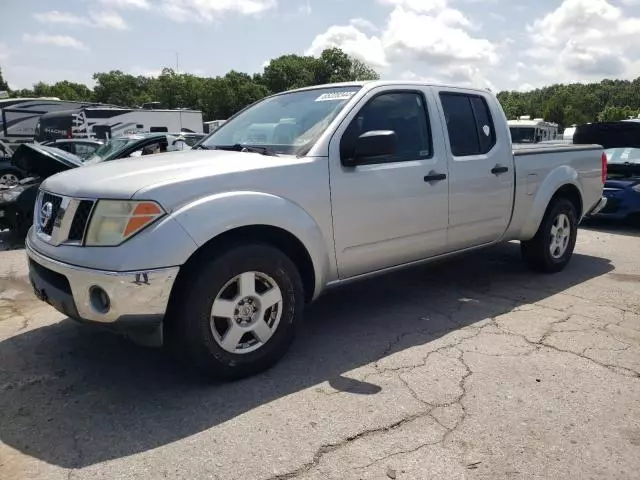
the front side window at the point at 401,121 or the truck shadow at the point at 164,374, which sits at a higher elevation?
the front side window at the point at 401,121

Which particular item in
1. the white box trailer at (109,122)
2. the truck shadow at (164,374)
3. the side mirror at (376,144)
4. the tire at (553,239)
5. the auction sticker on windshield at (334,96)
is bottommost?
the truck shadow at (164,374)

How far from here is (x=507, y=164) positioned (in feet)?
16.3

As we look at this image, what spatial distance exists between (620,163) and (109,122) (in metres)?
19.6

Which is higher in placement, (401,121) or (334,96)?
(334,96)

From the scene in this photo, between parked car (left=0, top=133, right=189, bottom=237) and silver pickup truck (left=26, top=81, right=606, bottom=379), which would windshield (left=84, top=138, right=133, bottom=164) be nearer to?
parked car (left=0, top=133, right=189, bottom=237)

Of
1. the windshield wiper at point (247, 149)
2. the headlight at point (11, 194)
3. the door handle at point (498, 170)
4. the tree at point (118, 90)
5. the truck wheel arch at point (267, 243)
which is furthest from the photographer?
the tree at point (118, 90)

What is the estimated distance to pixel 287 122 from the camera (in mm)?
4066

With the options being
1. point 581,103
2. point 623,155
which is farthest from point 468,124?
point 581,103

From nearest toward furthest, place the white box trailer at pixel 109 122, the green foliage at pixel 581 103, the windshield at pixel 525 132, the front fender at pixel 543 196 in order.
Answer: the front fender at pixel 543 196, the white box trailer at pixel 109 122, the windshield at pixel 525 132, the green foliage at pixel 581 103

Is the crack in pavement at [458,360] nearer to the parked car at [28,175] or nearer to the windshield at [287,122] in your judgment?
the windshield at [287,122]

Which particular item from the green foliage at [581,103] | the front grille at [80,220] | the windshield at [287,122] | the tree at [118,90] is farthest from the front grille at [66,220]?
the green foliage at [581,103]

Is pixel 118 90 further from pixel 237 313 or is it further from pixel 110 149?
pixel 237 313

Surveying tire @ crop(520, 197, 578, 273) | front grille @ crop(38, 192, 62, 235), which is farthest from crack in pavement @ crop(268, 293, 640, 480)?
front grille @ crop(38, 192, 62, 235)

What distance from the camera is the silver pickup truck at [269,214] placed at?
2.91 metres
